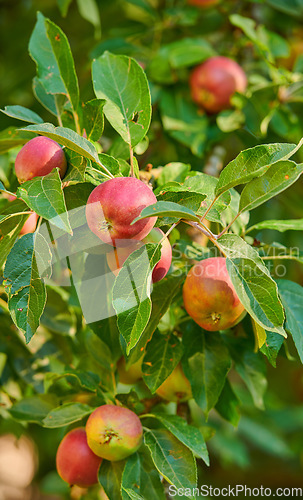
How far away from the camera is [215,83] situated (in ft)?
5.12

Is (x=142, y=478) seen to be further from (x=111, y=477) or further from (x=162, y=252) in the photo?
(x=162, y=252)

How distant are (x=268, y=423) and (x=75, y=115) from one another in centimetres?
208

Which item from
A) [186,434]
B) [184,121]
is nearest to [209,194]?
[186,434]

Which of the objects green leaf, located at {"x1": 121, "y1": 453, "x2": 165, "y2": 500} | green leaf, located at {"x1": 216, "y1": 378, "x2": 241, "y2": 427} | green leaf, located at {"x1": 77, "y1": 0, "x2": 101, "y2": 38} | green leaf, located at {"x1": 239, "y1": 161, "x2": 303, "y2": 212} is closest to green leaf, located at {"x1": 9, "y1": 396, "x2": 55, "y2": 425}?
green leaf, located at {"x1": 121, "y1": 453, "x2": 165, "y2": 500}

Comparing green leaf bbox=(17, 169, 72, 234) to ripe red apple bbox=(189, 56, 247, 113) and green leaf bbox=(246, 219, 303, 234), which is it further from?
ripe red apple bbox=(189, 56, 247, 113)

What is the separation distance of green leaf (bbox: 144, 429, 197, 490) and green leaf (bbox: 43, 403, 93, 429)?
133 millimetres

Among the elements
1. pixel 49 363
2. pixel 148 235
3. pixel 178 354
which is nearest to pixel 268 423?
pixel 49 363

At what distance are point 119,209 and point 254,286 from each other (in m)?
0.24

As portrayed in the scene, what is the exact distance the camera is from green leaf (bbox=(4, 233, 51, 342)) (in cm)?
76

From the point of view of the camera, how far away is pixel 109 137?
169 cm

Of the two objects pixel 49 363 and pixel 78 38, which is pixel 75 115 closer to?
pixel 49 363

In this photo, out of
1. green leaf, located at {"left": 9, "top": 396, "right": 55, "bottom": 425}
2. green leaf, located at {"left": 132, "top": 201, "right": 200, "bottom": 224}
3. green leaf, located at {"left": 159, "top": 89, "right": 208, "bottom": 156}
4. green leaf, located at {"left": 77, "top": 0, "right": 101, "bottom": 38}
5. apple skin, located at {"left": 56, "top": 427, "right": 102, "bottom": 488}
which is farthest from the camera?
green leaf, located at {"left": 77, "top": 0, "right": 101, "bottom": 38}

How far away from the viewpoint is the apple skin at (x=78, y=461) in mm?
951

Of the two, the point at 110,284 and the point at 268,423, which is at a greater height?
the point at 110,284
